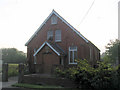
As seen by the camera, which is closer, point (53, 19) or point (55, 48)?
point (55, 48)

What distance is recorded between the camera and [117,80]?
8938 millimetres

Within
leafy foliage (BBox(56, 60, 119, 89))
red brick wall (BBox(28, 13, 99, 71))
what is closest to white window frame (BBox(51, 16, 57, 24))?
red brick wall (BBox(28, 13, 99, 71))

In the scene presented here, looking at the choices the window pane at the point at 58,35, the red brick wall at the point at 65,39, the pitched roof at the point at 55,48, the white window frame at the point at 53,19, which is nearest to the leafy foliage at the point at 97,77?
the pitched roof at the point at 55,48

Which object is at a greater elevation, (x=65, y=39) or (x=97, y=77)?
(x=65, y=39)

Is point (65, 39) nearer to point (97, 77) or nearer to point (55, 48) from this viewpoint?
point (55, 48)

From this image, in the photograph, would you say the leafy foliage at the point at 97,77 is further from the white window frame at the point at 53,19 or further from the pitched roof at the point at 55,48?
the white window frame at the point at 53,19

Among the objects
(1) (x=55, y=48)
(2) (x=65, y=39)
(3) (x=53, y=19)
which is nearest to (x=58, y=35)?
(2) (x=65, y=39)

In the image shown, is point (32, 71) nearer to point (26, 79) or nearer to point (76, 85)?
point (26, 79)

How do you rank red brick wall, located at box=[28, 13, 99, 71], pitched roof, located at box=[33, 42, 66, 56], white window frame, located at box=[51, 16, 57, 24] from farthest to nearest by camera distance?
white window frame, located at box=[51, 16, 57, 24], red brick wall, located at box=[28, 13, 99, 71], pitched roof, located at box=[33, 42, 66, 56]

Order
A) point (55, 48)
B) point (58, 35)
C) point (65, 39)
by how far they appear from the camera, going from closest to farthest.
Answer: point (55, 48)
point (65, 39)
point (58, 35)

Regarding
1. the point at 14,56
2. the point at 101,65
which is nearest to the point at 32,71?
the point at 101,65

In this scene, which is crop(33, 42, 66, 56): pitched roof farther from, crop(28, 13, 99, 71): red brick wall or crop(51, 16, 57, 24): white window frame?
crop(51, 16, 57, 24): white window frame

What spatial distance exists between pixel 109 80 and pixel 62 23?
1101cm

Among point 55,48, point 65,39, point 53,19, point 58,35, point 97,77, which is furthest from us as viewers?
point 53,19
